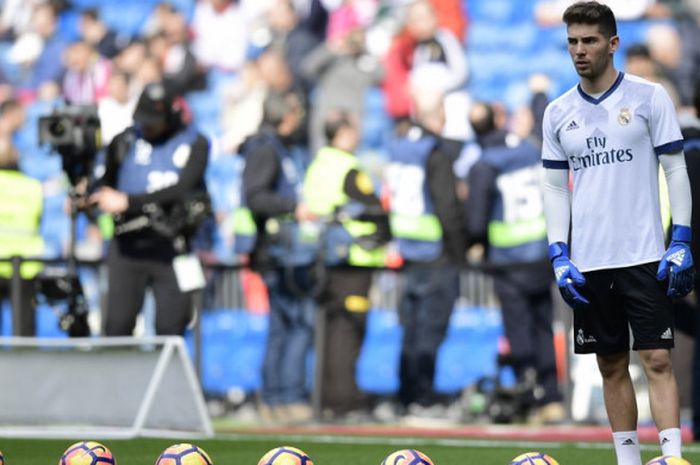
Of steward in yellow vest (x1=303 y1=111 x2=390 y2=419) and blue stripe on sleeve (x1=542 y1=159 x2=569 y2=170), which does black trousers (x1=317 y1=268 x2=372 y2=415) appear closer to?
steward in yellow vest (x1=303 y1=111 x2=390 y2=419)

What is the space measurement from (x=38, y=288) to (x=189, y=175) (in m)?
1.66

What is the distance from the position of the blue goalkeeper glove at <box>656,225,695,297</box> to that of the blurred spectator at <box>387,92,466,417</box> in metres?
6.34

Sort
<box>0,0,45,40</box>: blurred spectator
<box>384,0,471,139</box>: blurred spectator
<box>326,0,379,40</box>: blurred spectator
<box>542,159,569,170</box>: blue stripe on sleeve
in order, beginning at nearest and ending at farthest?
<box>542,159,569,170</box>: blue stripe on sleeve, <box>384,0,471,139</box>: blurred spectator, <box>326,0,379,40</box>: blurred spectator, <box>0,0,45,40</box>: blurred spectator

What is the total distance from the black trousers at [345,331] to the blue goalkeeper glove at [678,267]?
6459mm

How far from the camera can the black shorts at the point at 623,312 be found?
299 inches

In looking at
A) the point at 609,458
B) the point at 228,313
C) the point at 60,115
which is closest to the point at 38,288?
the point at 60,115

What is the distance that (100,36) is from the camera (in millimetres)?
21500

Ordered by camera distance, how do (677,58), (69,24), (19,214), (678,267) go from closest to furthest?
(678,267), (19,214), (677,58), (69,24)

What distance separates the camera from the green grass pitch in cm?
974

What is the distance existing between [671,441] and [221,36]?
45.0 feet

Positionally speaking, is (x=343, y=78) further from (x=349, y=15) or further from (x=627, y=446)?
(x=627, y=446)

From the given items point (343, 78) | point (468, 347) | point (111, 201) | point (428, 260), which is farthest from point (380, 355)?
point (343, 78)

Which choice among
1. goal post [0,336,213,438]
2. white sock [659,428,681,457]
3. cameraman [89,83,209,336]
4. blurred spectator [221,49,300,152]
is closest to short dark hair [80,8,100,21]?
blurred spectator [221,49,300,152]

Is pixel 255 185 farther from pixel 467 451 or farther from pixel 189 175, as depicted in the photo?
pixel 467 451
